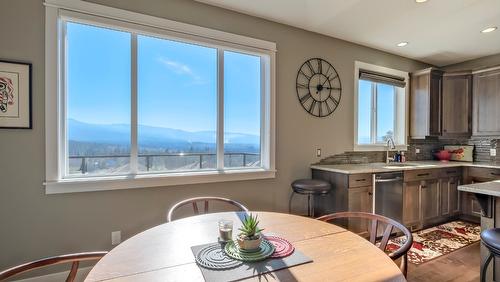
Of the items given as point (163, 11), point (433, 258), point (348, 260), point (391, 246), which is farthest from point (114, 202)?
point (433, 258)

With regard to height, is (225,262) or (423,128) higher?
(423,128)

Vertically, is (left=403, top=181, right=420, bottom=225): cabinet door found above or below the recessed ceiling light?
below

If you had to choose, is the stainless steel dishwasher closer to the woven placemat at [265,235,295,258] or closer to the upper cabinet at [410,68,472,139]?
the upper cabinet at [410,68,472,139]

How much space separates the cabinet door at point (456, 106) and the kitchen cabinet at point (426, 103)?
0.10 meters

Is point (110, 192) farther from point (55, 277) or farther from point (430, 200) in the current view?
point (430, 200)

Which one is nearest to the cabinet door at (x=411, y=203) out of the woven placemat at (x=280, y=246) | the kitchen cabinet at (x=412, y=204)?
the kitchen cabinet at (x=412, y=204)

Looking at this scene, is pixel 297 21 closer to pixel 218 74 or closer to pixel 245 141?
pixel 218 74

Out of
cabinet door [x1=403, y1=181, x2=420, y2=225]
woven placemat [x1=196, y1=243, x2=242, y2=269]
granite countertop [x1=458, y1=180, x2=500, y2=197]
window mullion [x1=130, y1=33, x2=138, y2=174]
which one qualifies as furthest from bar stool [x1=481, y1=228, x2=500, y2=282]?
window mullion [x1=130, y1=33, x2=138, y2=174]

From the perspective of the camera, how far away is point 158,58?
2.65 metres

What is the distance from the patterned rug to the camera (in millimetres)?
2822

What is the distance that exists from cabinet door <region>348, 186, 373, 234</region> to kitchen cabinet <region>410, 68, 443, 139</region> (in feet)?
6.53

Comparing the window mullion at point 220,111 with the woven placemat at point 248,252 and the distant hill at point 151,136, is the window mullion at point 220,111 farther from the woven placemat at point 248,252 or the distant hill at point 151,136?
the woven placemat at point 248,252

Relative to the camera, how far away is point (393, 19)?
3047 mm

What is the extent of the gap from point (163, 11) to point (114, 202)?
183cm
